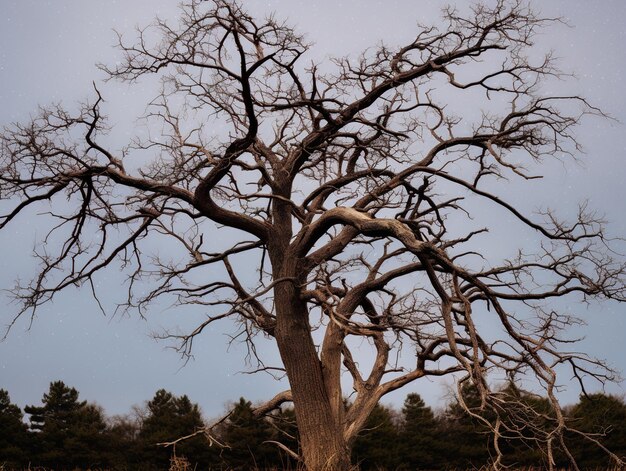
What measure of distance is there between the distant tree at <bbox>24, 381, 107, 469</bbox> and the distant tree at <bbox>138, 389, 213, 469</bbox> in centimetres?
190

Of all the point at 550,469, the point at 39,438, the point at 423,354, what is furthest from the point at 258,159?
the point at 39,438

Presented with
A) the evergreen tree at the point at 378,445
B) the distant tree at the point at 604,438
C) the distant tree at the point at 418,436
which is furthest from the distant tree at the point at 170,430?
the distant tree at the point at 604,438

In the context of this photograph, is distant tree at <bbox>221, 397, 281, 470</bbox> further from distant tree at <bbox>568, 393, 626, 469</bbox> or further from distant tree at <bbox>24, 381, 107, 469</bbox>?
distant tree at <bbox>568, 393, 626, 469</bbox>

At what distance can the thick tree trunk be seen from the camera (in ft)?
35.2

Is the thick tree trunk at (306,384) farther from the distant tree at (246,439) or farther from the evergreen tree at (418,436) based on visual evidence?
the evergreen tree at (418,436)

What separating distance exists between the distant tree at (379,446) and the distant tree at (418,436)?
40cm

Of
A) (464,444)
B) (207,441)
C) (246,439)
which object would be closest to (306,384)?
(246,439)

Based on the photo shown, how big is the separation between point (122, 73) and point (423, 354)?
290 inches

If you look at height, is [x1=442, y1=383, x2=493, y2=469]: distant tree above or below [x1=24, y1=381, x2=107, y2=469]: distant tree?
below

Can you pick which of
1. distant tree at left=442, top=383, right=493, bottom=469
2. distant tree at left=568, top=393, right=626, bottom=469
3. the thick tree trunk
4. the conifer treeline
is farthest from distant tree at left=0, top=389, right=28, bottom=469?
distant tree at left=568, top=393, right=626, bottom=469

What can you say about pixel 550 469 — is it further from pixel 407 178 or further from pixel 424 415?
pixel 424 415

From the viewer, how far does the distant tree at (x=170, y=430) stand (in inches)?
1036

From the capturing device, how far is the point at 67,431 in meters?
27.8

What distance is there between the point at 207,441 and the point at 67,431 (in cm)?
639
